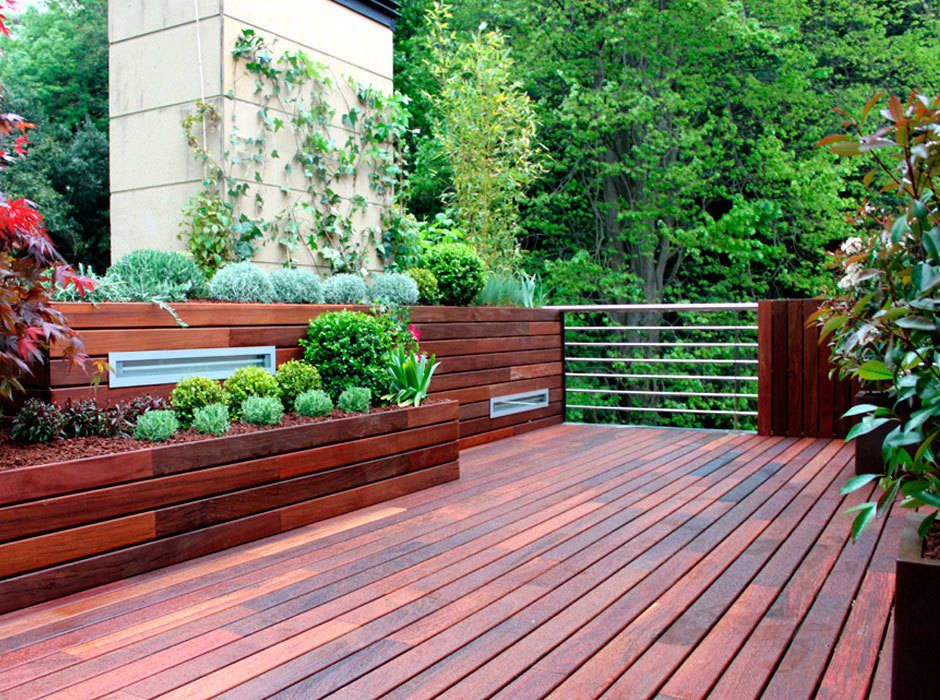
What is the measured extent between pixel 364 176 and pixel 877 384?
3743 mm

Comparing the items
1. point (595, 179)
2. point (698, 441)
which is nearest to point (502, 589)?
point (698, 441)

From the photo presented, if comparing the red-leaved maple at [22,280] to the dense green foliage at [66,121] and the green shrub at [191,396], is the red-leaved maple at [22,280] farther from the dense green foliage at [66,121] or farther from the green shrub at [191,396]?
the dense green foliage at [66,121]

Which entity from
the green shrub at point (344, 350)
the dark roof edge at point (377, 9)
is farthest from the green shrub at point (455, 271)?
the dark roof edge at point (377, 9)

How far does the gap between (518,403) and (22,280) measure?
4073 mm

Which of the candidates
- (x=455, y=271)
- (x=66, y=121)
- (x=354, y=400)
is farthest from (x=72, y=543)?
(x=66, y=121)

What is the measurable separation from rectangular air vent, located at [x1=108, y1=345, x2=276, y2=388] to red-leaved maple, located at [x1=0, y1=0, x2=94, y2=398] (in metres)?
0.41

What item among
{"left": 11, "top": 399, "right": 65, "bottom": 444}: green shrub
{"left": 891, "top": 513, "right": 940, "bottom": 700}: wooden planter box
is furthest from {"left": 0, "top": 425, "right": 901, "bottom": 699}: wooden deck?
{"left": 11, "top": 399, "right": 65, "bottom": 444}: green shrub

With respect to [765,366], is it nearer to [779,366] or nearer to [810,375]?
[779,366]

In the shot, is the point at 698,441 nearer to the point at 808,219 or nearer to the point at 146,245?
the point at 146,245

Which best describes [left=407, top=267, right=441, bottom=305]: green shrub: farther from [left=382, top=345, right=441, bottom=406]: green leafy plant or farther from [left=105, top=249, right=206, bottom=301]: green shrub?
[left=105, top=249, right=206, bottom=301]: green shrub

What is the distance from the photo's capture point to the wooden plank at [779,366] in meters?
5.56

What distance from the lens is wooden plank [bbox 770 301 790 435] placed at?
556cm

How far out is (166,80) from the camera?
4.78 metres

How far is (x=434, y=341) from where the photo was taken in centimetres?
511
